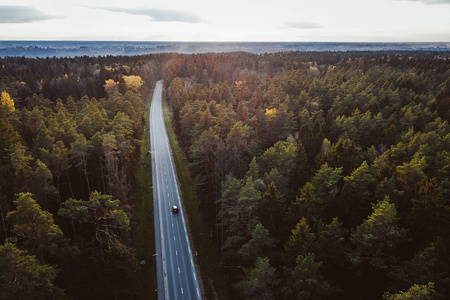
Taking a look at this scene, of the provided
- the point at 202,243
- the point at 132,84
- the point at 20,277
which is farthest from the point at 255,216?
the point at 132,84

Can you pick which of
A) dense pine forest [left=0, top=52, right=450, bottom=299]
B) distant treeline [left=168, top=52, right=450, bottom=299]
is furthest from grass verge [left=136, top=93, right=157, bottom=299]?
distant treeline [left=168, top=52, right=450, bottom=299]

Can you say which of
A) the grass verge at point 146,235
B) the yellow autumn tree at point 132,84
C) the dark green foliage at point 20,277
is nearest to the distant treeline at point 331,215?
the grass verge at point 146,235

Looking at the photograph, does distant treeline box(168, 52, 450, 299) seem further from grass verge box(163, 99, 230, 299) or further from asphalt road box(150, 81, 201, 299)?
asphalt road box(150, 81, 201, 299)

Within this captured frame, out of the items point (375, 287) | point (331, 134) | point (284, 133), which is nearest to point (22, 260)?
point (375, 287)

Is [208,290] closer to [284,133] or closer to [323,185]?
[323,185]

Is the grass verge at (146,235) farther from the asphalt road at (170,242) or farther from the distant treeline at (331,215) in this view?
the distant treeline at (331,215)

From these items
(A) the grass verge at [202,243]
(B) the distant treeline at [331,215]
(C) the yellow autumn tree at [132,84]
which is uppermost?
(C) the yellow autumn tree at [132,84]
